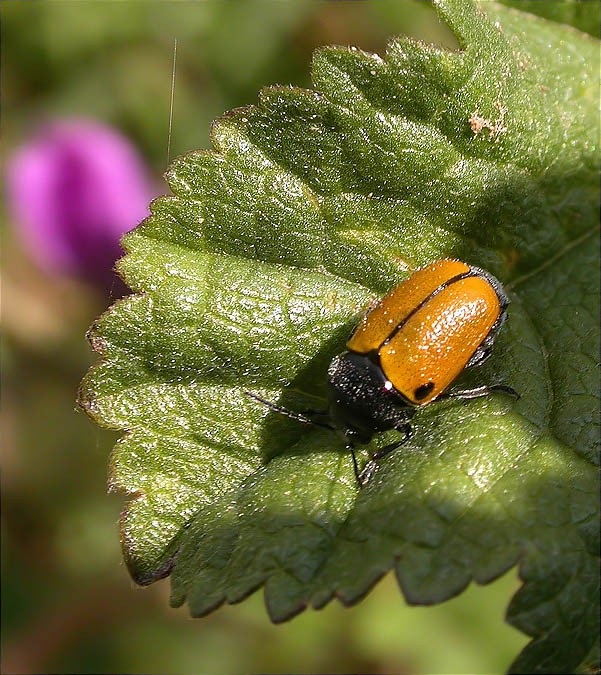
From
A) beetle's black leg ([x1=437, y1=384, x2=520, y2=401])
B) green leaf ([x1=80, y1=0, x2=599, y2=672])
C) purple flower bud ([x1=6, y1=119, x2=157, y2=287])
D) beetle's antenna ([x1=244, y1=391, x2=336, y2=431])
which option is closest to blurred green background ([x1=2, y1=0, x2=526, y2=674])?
purple flower bud ([x1=6, y1=119, x2=157, y2=287])

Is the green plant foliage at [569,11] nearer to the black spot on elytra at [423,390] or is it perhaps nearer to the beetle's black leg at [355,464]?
the black spot on elytra at [423,390]

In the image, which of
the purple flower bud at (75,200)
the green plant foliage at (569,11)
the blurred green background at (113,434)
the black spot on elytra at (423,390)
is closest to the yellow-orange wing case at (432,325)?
the black spot on elytra at (423,390)

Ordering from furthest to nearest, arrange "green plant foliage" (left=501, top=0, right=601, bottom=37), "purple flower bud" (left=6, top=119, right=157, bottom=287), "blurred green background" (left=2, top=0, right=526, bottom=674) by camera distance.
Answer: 1. "purple flower bud" (left=6, top=119, right=157, bottom=287)
2. "blurred green background" (left=2, top=0, right=526, bottom=674)
3. "green plant foliage" (left=501, top=0, right=601, bottom=37)

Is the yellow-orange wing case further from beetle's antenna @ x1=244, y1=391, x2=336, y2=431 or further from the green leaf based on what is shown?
beetle's antenna @ x1=244, y1=391, x2=336, y2=431

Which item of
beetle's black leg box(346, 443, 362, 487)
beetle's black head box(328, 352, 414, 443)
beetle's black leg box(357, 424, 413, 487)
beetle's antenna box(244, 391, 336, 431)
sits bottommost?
beetle's black leg box(357, 424, 413, 487)

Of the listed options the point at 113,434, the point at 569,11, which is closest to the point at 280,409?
the point at 569,11

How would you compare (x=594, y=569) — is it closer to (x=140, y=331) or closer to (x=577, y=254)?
(x=577, y=254)

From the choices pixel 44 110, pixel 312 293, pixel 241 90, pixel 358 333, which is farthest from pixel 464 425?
pixel 44 110

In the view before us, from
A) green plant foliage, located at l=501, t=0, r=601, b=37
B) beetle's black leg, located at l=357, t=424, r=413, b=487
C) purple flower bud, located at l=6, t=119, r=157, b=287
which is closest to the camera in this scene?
beetle's black leg, located at l=357, t=424, r=413, b=487
